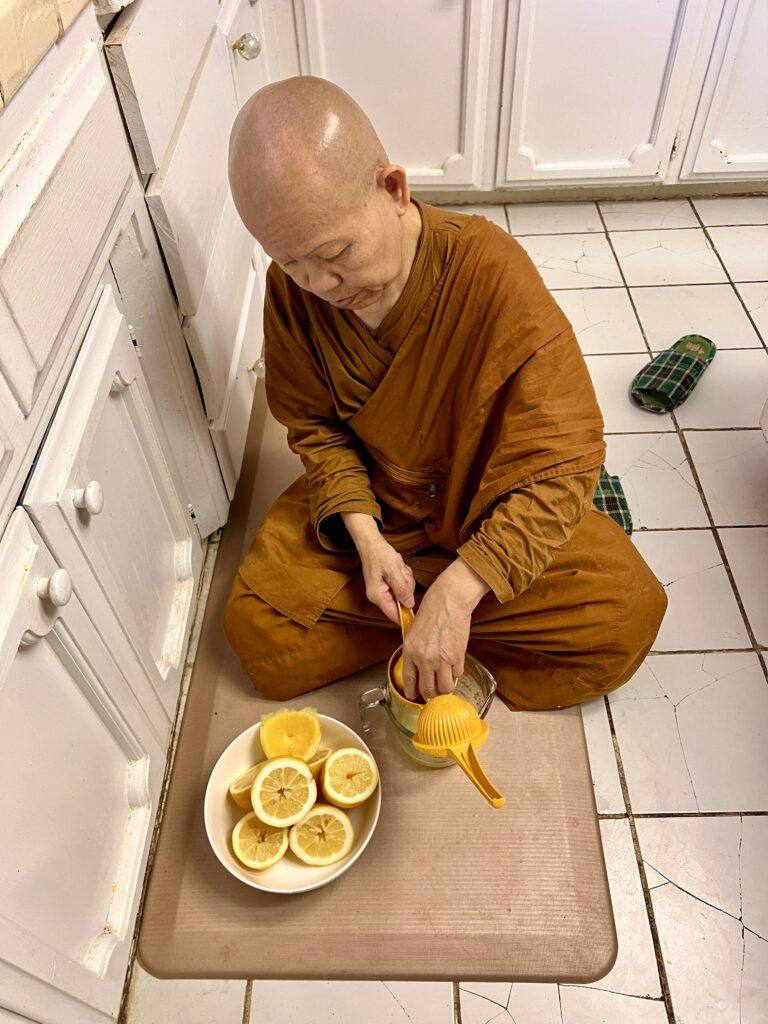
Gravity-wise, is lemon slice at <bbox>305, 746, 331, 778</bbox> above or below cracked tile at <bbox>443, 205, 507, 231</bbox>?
above

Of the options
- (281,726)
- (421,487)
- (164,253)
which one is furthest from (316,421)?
(281,726)

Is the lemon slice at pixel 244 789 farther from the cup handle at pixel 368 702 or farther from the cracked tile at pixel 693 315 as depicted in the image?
the cracked tile at pixel 693 315

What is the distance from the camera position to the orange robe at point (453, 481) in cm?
94

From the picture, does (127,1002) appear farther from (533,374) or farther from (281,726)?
(533,374)

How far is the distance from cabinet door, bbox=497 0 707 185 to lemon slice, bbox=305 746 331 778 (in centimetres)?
158

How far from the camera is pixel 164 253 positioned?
106cm

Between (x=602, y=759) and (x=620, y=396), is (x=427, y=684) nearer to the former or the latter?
(x=602, y=759)

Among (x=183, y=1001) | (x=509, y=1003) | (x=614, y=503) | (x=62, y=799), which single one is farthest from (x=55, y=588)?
(x=614, y=503)

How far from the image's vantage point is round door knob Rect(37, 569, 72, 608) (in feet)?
2.32

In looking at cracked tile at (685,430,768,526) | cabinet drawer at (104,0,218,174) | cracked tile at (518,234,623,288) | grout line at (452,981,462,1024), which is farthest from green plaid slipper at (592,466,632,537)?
cabinet drawer at (104,0,218,174)

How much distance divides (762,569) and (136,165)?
46.4 inches

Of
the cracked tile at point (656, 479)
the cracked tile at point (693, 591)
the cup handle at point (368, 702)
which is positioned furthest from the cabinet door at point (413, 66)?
the cup handle at point (368, 702)

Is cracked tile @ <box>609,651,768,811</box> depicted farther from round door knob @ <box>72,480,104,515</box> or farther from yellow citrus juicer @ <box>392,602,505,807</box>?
round door knob @ <box>72,480,104,515</box>

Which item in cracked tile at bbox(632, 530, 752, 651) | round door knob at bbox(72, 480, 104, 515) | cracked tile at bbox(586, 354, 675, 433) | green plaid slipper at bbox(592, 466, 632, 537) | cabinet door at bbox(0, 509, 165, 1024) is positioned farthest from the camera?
cracked tile at bbox(586, 354, 675, 433)
